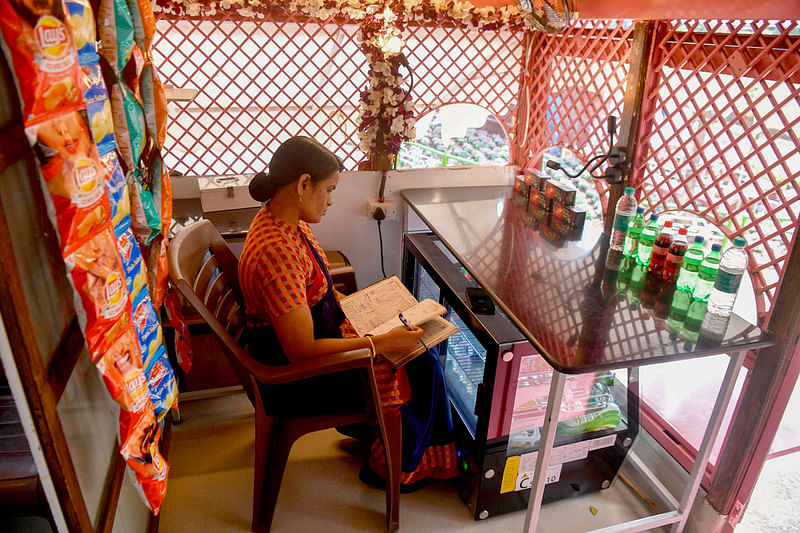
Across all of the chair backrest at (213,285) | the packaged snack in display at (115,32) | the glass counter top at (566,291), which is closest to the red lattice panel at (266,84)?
the glass counter top at (566,291)

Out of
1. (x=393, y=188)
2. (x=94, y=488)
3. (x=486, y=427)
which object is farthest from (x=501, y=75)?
(x=94, y=488)

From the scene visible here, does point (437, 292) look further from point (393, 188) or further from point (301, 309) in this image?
point (301, 309)

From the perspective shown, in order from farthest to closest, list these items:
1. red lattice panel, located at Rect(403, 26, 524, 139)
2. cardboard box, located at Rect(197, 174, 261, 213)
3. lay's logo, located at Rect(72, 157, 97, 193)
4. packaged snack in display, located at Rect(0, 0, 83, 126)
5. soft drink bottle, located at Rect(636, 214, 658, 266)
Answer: red lattice panel, located at Rect(403, 26, 524, 139)
cardboard box, located at Rect(197, 174, 261, 213)
soft drink bottle, located at Rect(636, 214, 658, 266)
lay's logo, located at Rect(72, 157, 97, 193)
packaged snack in display, located at Rect(0, 0, 83, 126)

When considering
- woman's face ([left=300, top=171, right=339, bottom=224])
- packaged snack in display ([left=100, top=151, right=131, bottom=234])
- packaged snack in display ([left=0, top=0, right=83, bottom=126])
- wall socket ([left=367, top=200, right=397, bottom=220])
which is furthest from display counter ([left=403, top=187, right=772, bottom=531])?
packaged snack in display ([left=0, top=0, right=83, bottom=126])

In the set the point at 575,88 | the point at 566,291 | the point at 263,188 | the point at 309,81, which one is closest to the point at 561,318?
the point at 566,291

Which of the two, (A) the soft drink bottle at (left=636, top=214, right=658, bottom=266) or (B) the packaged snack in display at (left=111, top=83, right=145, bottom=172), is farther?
(A) the soft drink bottle at (left=636, top=214, right=658, bottom=266)

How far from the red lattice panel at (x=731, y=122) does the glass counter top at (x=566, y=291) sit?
0.28m

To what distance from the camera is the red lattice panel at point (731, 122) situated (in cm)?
152

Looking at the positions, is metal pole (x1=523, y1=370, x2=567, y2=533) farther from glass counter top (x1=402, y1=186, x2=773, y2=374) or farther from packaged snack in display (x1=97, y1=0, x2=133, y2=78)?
packaged snack in display (x1=97, y1=0, x2=133, y2=78)

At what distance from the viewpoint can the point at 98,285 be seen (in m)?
0.95

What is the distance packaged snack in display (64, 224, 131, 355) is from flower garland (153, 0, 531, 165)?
1.54 metres

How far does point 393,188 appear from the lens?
2666 mm

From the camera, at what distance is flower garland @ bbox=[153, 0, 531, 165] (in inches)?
85.9

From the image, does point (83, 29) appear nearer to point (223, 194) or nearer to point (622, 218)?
point (223, 194)
